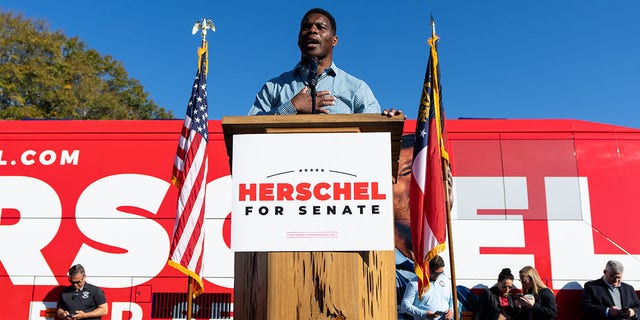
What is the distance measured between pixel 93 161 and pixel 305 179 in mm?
5048

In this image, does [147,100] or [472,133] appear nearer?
[472,133]

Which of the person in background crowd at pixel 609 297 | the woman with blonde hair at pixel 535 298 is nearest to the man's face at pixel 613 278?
the person in background crowd at pixel 609 297

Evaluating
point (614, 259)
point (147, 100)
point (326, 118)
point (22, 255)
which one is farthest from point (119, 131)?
point (147, 100)

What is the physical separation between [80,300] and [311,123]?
15.5 ft

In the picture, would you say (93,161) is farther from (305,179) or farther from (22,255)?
(305,179)

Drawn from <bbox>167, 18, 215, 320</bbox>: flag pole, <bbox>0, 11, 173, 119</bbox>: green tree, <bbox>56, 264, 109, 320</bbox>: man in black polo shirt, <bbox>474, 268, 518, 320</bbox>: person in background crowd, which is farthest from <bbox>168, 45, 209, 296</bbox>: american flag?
<bbox>0, 11, 173, 119</bbox>: green tree

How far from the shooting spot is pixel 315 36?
3355mm

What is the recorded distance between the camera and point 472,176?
21.5 ft

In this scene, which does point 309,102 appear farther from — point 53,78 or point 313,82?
point 53,78

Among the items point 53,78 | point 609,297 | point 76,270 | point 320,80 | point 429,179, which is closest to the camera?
point 320,80

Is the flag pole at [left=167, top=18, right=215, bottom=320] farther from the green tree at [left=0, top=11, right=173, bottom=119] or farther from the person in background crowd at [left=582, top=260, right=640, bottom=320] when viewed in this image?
the green tree at [left=0, top=11, right=173, bottom=119]

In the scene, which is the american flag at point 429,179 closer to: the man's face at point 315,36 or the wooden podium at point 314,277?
the wooden podium at point 314,277

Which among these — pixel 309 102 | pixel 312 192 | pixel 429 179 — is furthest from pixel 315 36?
pixel 312 192

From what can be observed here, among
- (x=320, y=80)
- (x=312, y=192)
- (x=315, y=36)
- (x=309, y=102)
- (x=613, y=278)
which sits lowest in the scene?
(x=613, y=278)
